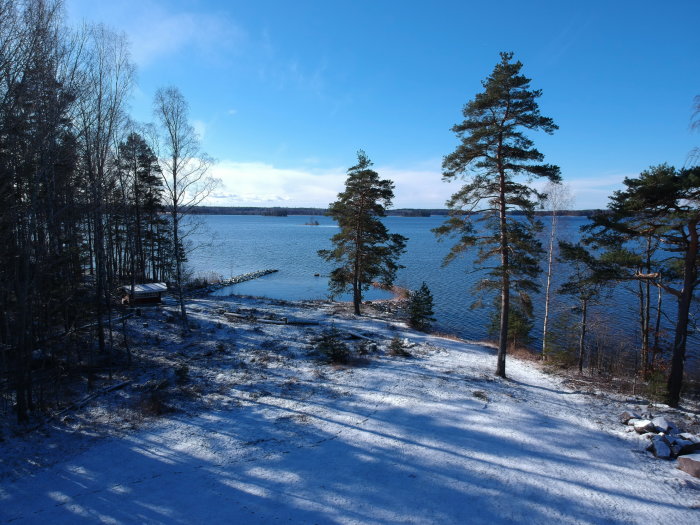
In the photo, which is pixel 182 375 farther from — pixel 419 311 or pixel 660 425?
pixel 419 311

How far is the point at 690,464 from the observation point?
287 inches

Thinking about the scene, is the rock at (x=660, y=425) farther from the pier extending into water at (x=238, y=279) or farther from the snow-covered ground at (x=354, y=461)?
the pier extending into water at (x=238, y=279)

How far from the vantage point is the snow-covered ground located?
596 centimetres

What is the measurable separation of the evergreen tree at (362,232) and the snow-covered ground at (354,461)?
12.0 metres

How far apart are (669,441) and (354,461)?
713cm

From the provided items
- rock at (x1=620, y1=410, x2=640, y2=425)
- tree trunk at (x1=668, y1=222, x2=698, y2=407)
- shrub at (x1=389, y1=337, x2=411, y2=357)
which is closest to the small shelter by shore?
shrub at (x1=389, y1=337, x2=411, y2=357)

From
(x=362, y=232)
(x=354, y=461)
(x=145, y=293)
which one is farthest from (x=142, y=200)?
(x=354, y=461)

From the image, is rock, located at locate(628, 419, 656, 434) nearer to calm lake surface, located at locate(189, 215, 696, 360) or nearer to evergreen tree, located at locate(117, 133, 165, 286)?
calm lake surface, located at locate(189, 215, 696, 360)

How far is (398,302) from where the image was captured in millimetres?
31797

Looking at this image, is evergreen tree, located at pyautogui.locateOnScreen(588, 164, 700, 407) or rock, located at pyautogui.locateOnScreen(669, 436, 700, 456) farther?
evergreen tree, located at pyautogui.locateOnScreen(588, 164, 700, 407)

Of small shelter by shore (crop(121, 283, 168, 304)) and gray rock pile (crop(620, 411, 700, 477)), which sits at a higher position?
small shelter by shore (crop(121, 283, 168, 304))

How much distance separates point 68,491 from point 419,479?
6.18 m

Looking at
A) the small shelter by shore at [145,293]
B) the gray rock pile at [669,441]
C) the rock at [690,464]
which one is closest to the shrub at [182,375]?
the small shelter by shore at [145,293]

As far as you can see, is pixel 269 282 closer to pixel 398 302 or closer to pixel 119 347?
pixel 398 302
